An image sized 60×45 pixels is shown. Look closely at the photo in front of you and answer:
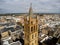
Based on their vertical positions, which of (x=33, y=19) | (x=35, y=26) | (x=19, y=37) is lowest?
(x=19, y=37)

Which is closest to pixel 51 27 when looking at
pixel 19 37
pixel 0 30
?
pixel 19 37

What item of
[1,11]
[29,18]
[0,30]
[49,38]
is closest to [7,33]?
[0,30]

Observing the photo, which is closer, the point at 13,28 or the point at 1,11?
the point at 1,11

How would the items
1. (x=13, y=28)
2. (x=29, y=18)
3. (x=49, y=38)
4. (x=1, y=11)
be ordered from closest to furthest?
(x=29, y=18), (x=1, y=11), (x=49, y=38), (x=13, y=28)

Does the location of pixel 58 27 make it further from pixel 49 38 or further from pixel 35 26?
pixel 35 26

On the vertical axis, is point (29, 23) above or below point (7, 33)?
above

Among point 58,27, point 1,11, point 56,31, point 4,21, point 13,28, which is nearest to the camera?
point 1,11

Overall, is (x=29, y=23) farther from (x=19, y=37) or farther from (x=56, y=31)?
(x=56, y=31)

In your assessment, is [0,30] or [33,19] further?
[0,30]

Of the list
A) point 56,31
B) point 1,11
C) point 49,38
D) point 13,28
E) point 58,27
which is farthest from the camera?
point 13,28
